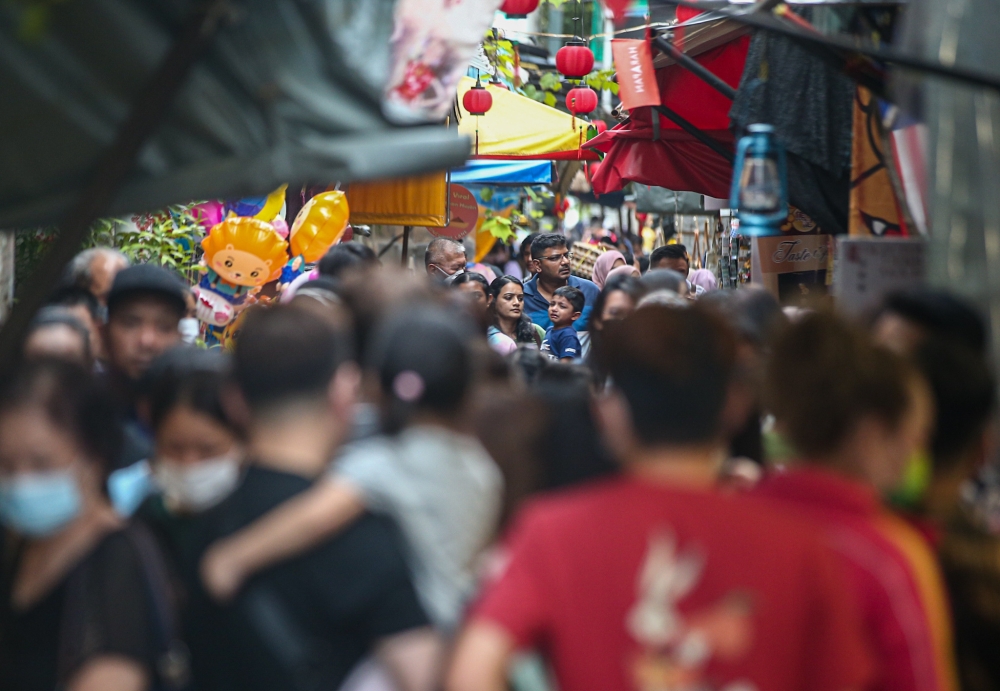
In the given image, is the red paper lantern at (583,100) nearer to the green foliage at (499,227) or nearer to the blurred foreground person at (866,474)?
the green foliage at (499,227)

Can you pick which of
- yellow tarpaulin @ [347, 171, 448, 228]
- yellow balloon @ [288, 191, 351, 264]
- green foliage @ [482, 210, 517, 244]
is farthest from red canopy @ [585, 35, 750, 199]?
green foliage @ [482, 210, 517, 244]

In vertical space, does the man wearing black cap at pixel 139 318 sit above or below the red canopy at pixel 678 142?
below

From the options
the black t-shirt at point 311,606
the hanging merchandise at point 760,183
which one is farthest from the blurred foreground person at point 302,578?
the hanging merchandise at point 760,183

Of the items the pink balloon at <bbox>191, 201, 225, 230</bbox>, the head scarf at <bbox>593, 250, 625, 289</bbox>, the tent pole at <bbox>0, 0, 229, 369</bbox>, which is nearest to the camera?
the tent pole at <bbox>0, 0, 229, 369</bbox>

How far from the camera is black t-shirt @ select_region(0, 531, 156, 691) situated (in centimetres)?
262

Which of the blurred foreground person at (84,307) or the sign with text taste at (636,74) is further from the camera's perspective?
the sign with text taste at (636,74)

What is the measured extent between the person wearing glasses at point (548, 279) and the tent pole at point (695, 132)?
69.1 inches

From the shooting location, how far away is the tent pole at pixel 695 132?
8.05m

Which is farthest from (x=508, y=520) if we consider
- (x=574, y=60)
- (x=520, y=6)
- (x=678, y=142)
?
(x=574, y=60)

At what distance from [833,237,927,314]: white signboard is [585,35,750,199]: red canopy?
166 inches

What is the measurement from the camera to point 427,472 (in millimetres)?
2660

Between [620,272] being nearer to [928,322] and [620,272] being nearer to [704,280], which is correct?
[928,322]

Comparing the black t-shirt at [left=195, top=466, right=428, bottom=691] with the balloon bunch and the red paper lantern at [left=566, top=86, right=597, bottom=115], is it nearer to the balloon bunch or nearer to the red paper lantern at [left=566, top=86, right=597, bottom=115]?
the balloon bunch

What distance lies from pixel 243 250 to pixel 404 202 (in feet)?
10.1
